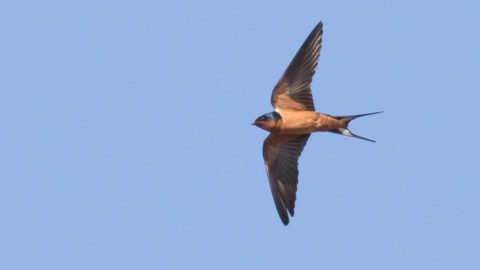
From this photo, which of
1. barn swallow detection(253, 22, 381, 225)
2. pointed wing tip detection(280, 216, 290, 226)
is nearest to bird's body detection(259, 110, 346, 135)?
barn swallow detection(253, 22, 381, 225)

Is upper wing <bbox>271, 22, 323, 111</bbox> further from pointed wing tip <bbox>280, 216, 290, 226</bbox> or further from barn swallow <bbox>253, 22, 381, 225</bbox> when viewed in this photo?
pointed wing tip <bbox>280, 216, 290, 226</bbox>

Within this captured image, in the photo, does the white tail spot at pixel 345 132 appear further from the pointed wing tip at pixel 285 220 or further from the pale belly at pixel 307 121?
the pointed wing tip at pixel 285 220

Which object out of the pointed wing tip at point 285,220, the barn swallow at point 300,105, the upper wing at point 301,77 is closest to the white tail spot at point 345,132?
the barn swallow at point 300,105

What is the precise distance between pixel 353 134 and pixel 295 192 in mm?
856

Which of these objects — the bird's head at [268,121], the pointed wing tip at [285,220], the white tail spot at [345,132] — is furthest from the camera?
the pointed wing tip at [285,220]

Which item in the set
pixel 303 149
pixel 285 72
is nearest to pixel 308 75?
pixel 285 72

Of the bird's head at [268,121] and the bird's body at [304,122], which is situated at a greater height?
the bird's head at [268,121]

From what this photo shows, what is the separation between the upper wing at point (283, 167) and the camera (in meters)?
8.38

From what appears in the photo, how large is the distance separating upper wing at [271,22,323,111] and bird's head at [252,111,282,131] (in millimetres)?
185

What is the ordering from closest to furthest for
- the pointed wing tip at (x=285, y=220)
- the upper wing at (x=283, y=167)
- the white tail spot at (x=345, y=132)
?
Answer: the white tail spot at (x=345, y=132)
the pointed wing tip at (x=285, y=220)
the upper wing at (x=283, y=167)

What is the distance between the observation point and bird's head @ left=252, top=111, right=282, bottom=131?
778cm

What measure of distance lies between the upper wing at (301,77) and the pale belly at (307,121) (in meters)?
0.09

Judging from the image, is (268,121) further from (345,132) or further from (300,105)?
(345,132)

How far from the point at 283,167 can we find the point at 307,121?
0.76 m
